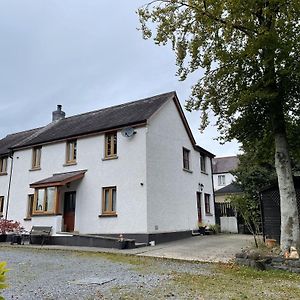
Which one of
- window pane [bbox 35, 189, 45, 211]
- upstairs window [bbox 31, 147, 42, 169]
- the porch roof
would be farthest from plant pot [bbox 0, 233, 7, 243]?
upstairs window [bbox 31, 147, 42, 169]

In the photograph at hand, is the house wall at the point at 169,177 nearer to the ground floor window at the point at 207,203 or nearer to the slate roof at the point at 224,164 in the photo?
the ground floor window at the point at 207,203

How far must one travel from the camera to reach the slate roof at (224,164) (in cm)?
4538

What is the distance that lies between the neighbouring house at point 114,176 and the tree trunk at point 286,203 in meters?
7.04

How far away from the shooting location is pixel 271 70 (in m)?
10.7

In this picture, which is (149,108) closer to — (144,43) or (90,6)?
(144,43)

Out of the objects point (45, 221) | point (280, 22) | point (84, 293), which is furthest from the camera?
point (45, 221)

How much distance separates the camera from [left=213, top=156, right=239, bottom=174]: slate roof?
4538 cm

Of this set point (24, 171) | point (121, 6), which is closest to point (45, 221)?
point (24, 171)

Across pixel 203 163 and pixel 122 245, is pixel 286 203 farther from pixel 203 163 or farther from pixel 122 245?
pixel 203 163

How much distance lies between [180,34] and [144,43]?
179 centimetres

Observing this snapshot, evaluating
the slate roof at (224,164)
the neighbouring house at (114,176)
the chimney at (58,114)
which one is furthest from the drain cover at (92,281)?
the slate roof at (224,164)

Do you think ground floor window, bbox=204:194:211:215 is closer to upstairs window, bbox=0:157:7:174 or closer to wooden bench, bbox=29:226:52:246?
wooden bench, bbox=29:226:52:246

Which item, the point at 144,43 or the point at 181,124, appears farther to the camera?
the point at 181,124

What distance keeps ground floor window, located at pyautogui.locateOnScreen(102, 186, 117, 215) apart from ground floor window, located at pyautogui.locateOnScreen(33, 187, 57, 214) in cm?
283
